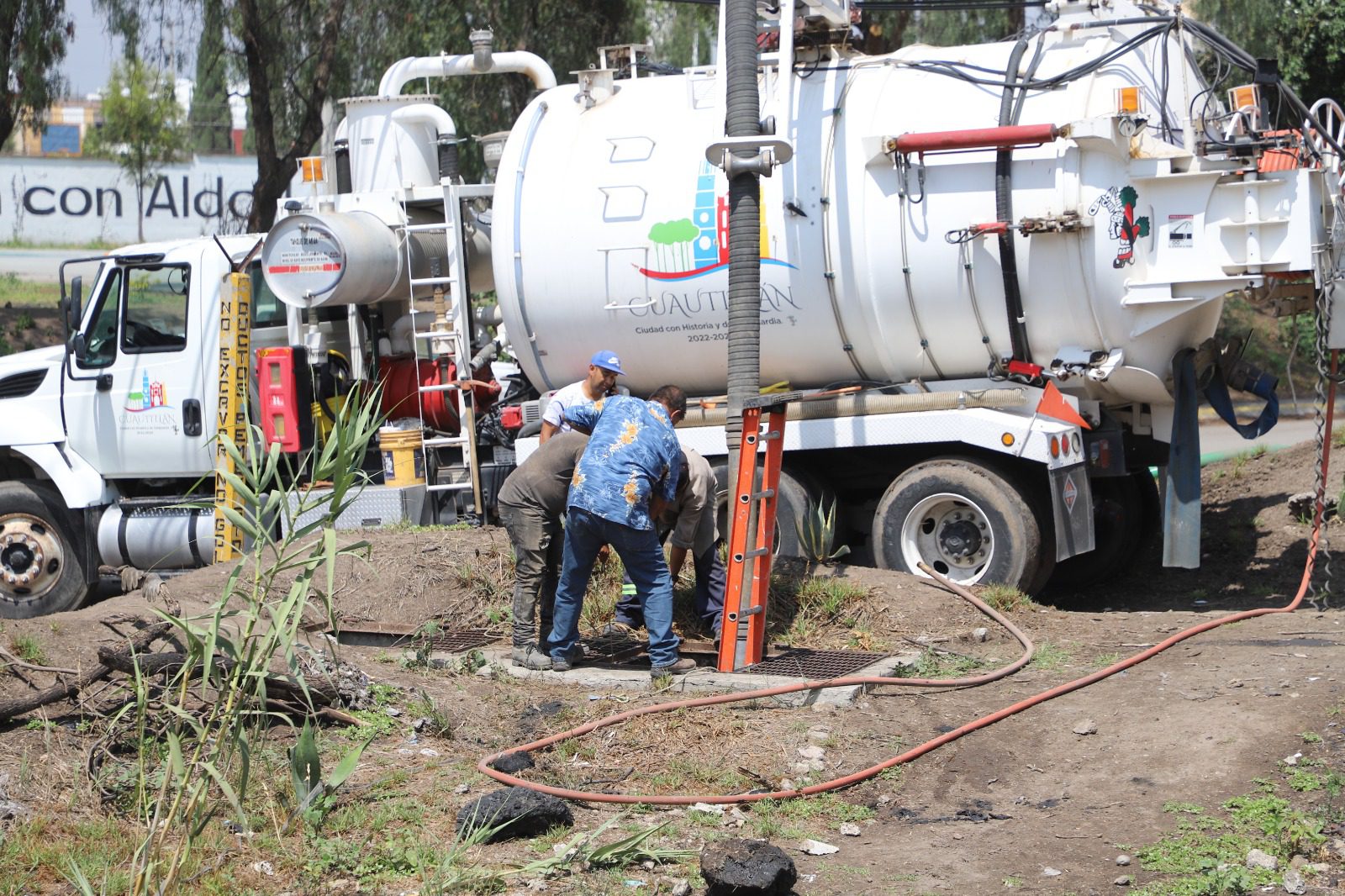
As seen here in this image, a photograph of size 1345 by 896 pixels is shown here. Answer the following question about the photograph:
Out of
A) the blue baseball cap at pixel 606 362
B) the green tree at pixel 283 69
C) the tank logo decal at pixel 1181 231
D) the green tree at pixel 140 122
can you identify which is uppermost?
the green tree at pixel 140 122

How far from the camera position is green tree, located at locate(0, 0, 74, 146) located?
53.3ft

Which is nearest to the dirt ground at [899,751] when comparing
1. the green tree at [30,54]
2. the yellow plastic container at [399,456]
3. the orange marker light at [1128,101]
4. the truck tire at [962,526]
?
the truck tire at [962,526]

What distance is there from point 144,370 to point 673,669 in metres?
5.45

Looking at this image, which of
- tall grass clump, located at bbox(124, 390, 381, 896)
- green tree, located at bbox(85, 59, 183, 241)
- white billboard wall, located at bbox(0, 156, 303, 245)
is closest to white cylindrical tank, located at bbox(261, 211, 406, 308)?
tall grass clump, located at bbox(124, 390, 381, 896)

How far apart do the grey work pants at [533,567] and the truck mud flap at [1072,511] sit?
293cm

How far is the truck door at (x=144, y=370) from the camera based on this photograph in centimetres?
1072

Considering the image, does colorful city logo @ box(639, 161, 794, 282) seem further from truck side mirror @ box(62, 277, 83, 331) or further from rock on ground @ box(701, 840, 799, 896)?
rock on ground @ box(701, 840, 799, 896)

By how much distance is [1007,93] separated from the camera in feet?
28.2

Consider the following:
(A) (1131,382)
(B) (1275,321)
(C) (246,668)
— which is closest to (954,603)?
(A) (1131,382)

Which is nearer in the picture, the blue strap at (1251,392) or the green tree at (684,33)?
the blue strap at (1251,392)

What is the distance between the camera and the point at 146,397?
35.4 feet

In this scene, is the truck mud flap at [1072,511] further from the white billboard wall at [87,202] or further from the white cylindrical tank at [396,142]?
the white billboard wall at [87,202]

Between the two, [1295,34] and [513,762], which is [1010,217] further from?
[1295,34]

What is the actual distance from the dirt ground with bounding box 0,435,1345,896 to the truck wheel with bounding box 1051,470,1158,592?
1.38 m
